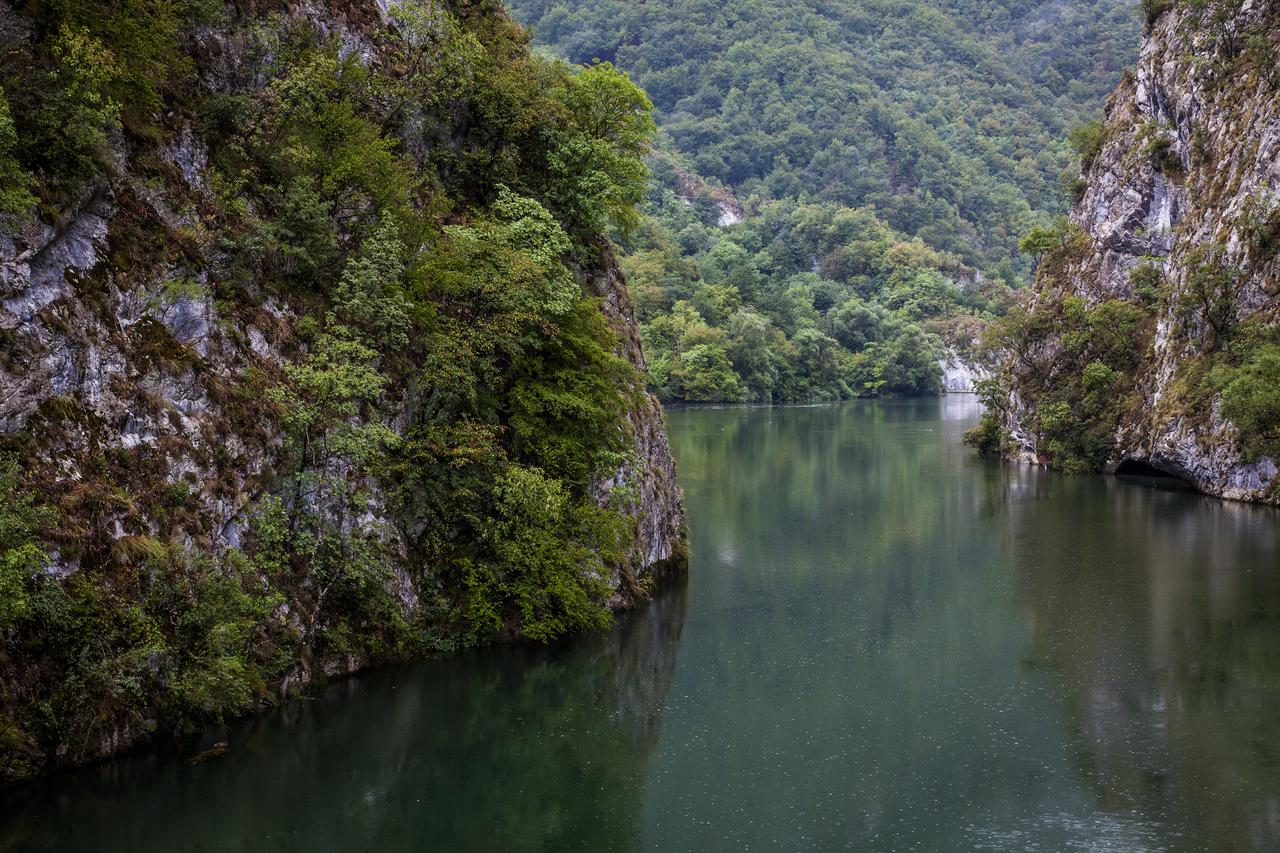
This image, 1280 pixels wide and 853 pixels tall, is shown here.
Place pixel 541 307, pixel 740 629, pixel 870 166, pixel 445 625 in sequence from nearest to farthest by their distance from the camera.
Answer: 1. pixel 445 625
2. pixel 541 307
3. pixel 740 629
4. pixel 870 166

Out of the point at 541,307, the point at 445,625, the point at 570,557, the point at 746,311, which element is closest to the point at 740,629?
the point at 570,557

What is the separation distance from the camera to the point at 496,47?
27359 millimetres

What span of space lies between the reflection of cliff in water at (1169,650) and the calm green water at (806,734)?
0.26 feet

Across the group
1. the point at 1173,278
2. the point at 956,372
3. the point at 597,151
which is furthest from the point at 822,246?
the point at 597,151

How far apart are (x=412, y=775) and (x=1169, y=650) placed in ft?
56.6

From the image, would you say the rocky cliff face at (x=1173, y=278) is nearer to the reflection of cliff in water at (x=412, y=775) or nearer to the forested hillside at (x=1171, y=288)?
the forested hillside at (x=1171, y=288)

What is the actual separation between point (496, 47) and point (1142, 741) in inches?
860

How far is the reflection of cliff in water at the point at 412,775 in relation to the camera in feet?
49.7

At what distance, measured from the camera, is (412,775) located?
1758cm

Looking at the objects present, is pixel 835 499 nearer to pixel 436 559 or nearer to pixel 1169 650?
pixel 1169 650

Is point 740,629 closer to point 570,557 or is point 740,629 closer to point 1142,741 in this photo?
point 570,557

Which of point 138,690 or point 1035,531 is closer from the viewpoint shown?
point 138,690

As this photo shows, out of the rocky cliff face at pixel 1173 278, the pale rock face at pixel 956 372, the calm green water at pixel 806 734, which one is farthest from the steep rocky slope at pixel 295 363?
the pale rock face at pixel 956 372

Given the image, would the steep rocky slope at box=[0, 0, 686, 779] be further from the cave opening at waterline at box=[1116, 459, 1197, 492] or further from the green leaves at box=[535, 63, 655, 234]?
the cave opening at waterline at box=[1116, 459, 1197, 492]
